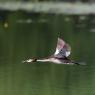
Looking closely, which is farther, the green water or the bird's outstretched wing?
the green water

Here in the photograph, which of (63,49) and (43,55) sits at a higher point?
(63,49)

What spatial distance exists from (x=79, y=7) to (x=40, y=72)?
20175 mm

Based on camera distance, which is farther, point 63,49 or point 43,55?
point 43,55

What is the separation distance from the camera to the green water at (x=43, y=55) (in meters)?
13.8

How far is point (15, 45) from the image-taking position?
75.4 feet

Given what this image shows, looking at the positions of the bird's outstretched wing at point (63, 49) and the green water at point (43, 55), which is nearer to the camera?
the bird's outstretched wing at point (63, 49)

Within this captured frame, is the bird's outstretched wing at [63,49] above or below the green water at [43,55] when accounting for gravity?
above

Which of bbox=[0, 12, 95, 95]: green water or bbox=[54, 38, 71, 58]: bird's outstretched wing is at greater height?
bbox=[54, 38, 71, 58]: bird's outstretched wing

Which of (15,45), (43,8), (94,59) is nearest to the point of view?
(94,59)

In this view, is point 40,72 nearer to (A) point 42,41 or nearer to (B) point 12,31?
(A) point 42,41

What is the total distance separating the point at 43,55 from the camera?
765 inches

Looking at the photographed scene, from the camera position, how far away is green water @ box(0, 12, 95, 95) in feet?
45.2

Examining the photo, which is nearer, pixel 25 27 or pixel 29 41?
pixel 29 41

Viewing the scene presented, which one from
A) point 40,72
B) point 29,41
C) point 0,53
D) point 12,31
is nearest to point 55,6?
point 12,31
